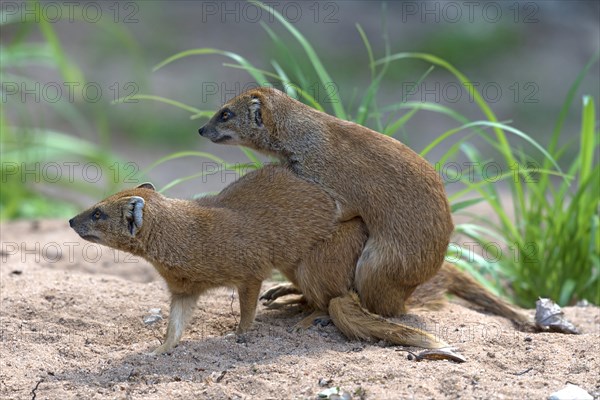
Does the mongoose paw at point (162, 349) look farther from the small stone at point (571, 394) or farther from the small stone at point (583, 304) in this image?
the small stone at point (583, 304)

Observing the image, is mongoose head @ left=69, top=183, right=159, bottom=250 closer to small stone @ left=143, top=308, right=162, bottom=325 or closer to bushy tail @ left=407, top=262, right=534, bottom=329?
small stone @ left=143, top=308, right=162, bottom=325

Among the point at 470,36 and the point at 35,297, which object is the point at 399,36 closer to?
the point at 470,36

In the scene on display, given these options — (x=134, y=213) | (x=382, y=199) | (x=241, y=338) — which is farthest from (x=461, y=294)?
(x=134, y=213)

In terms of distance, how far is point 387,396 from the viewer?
3508 millimetres

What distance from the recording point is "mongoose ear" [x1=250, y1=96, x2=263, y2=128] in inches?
200

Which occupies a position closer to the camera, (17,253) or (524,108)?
(17,253)

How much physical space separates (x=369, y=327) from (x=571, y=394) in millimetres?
1121

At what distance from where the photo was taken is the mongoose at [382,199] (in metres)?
4.48

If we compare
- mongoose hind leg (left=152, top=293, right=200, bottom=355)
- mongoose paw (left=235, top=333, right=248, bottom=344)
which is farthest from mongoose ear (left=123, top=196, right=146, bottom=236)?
mongoose paw (left=235, top=333, right=248, bottom=344)

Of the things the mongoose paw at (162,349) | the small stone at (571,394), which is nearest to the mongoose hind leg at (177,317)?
the mongoose paw at (162,349)

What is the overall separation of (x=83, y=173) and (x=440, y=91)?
206 inches

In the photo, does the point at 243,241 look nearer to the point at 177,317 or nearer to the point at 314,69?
the point at 177,317

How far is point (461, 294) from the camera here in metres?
5.17

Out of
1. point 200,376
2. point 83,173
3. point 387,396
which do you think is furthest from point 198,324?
point 83,173
